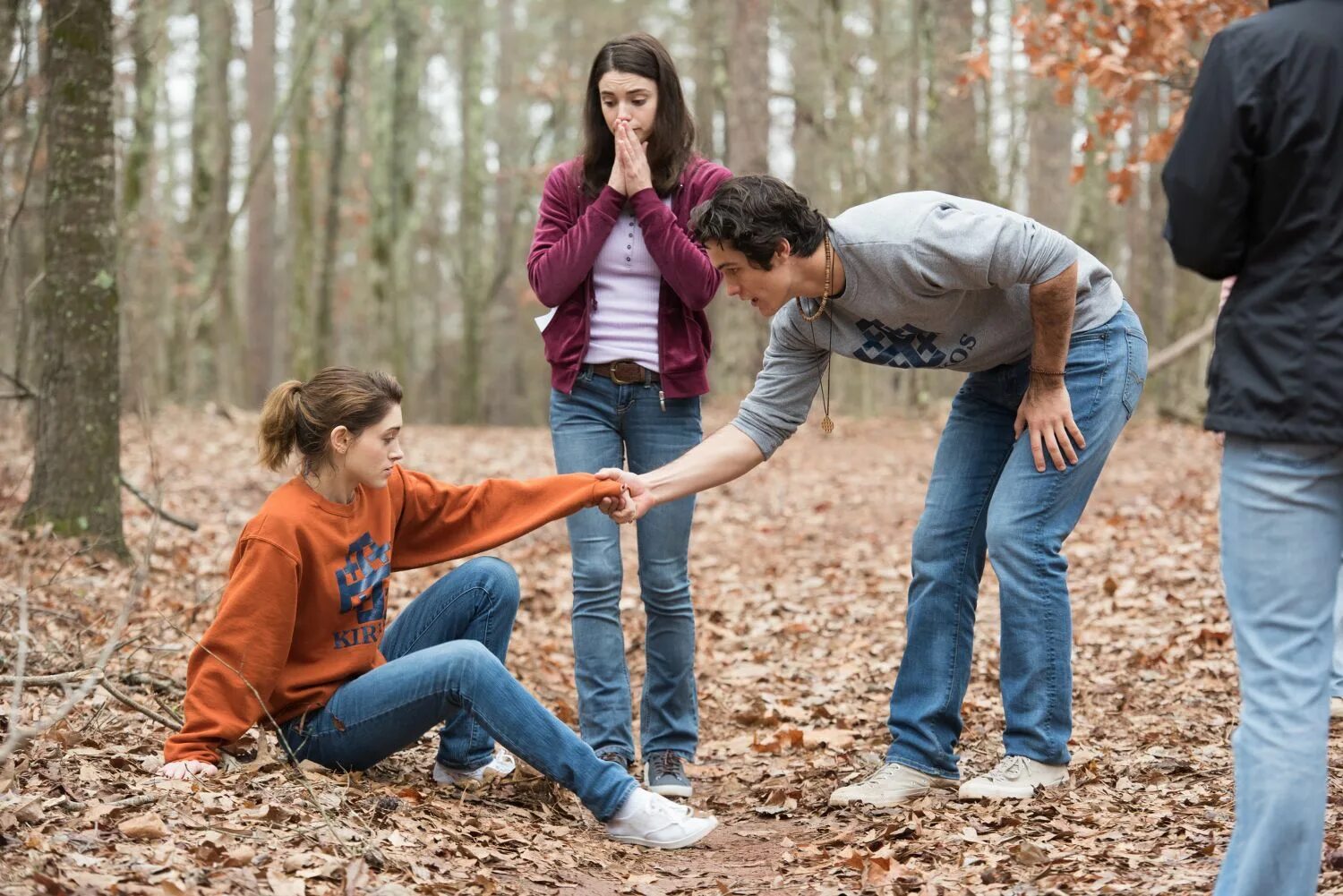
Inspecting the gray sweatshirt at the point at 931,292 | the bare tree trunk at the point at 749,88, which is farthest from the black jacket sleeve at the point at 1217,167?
the bare tree trunk at the point at 749,88

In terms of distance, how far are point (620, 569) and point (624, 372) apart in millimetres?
687

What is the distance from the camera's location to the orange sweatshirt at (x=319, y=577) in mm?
3590

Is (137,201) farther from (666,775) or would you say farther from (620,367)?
(666,775)

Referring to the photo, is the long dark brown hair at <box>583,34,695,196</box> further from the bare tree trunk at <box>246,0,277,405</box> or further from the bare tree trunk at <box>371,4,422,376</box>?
the bare tree trunk at <box>246,0,277,405</box>

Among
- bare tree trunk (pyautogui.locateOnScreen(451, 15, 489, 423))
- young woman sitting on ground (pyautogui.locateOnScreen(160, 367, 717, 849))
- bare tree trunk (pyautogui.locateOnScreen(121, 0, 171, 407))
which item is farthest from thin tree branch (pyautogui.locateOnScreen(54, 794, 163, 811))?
bare tree trunk (pyautogui.locateOnScreen(451, 15, 489, 423))

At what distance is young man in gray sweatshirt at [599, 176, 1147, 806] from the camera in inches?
144

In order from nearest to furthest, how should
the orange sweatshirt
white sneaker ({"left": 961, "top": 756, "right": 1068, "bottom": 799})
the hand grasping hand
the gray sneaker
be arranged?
the orange sweatshirt < white sneaker ({"left": 961, "top": 756, "right": 1068, "bottom": 799}) < the hand grasping hand < the gray sneaker

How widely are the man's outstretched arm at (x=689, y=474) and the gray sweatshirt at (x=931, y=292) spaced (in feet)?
0.46

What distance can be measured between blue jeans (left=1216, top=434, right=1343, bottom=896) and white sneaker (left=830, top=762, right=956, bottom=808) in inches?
62.3

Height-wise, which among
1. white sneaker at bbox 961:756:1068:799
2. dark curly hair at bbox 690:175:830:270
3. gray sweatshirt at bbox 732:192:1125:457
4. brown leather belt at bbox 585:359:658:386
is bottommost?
white sneaker at bbox 961:756:1068:799

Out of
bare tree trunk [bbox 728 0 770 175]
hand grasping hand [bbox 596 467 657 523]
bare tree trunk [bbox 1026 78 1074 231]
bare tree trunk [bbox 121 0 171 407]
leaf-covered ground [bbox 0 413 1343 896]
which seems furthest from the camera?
bare tree trunk [bbox 1026 78 1074 231]

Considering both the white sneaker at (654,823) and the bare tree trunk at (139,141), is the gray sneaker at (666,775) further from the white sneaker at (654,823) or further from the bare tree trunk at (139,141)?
the bare tree trunk at (139,141)

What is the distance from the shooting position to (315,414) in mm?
3775

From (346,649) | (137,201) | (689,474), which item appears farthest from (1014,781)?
(137,201)
